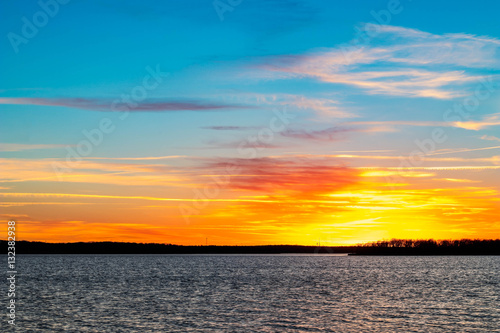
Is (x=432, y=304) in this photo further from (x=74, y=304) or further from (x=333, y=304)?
(x=74, y=304)

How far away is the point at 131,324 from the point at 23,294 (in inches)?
1581

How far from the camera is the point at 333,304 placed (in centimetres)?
7631

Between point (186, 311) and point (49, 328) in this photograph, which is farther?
point (186, 311)

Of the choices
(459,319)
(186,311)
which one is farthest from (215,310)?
(459,319)

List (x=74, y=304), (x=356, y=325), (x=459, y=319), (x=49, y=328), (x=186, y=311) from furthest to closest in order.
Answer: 1. (x=74, y=304)
2. (x=186, y=311)
3. (x=459, y=319)
4. (x=356, y=325)
5. (x=49, y=328)

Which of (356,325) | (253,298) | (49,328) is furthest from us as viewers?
(253,298)

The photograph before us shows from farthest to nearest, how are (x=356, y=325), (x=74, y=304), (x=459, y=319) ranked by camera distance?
1. (x=74, y=304)
2. (x=459, y=319)
3. (x=356, y=325)

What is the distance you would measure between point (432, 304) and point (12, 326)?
184ft

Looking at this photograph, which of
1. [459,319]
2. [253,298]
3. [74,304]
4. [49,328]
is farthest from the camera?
[253,298]

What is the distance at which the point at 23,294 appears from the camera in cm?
8662

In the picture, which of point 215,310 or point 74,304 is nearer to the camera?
point 215,310

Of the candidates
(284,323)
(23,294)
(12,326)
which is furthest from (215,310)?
(23,294)

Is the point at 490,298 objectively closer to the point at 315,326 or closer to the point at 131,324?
the point at 315,326

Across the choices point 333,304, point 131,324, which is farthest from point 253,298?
point 131,324
